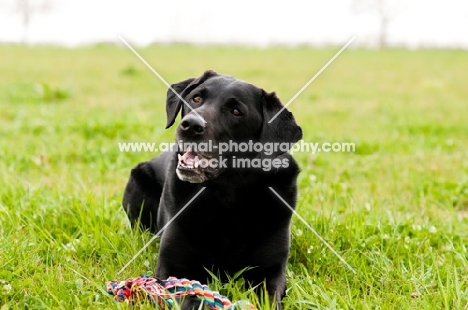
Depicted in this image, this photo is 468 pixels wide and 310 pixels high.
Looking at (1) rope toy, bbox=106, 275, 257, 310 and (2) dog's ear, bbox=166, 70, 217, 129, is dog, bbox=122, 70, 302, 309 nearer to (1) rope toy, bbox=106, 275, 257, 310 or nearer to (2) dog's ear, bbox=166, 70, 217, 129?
(2) dog's ear, bbox=166, 70, 217, 129

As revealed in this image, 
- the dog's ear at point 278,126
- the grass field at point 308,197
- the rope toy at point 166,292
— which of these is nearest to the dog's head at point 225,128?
the dog's ear at point 278,126

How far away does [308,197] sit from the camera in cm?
481

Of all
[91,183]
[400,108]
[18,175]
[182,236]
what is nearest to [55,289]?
[182,236]

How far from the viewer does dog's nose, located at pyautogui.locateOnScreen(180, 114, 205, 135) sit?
9.96ft

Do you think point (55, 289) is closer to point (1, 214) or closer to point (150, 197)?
point (1, 214)

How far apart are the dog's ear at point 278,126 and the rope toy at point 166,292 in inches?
38.4

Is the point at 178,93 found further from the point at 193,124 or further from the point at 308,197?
the point at 308,197

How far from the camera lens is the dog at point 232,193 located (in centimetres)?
328

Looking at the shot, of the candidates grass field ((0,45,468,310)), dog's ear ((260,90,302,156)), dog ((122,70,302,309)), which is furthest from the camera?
dog's ear ((260,90,302,156))

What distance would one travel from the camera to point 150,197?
14.5ft

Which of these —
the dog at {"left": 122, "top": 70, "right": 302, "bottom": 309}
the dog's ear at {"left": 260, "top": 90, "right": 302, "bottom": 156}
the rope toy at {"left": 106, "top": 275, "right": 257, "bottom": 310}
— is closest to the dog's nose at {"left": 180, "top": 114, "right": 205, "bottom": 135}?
the dog at {"left": 122, "top": 70, "right": 302, "bottom": 309}

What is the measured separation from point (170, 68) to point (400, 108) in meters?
8.15

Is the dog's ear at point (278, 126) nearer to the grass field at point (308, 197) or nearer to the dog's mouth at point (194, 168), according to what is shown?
the dog's mouth at point (194, 168)

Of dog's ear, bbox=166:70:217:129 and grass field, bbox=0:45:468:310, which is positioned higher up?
dog's ear, bbox=166:70:217:129
